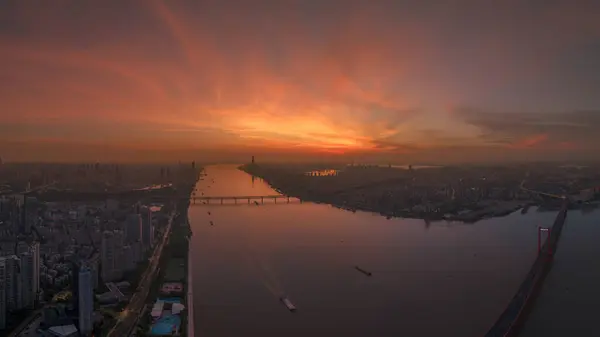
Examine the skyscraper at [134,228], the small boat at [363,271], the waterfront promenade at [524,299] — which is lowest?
the small boat at [363,271]

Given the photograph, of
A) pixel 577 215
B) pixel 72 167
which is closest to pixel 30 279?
pixel 72 167

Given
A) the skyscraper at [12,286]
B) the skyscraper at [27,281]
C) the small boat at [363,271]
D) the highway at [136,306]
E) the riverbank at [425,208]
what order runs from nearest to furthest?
the highway at [136,306], the skyscraper at [12,286], the skyscraper at [27,281], the small boat at [363,271], the riverbank at [425,208]

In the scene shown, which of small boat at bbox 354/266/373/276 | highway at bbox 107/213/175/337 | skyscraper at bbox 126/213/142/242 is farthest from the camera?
skyscraper at bbox 126/213/142/242

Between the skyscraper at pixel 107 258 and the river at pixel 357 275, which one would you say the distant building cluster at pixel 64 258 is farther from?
the river at pixel 357 275

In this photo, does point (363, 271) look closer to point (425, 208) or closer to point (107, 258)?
point (107, 258)

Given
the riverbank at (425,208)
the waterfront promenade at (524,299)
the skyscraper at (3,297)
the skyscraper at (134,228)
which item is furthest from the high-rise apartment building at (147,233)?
the riverbank at (425,208)

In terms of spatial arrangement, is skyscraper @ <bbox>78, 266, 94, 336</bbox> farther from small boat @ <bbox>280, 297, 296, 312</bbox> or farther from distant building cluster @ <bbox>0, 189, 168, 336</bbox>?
small boat @ <bbox>280, 297, 296, 312</bbox>

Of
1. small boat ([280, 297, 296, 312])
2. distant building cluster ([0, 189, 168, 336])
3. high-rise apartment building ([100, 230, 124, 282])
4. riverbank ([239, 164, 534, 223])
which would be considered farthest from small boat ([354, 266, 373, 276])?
riverbank ([239, 164, 534, 223])
